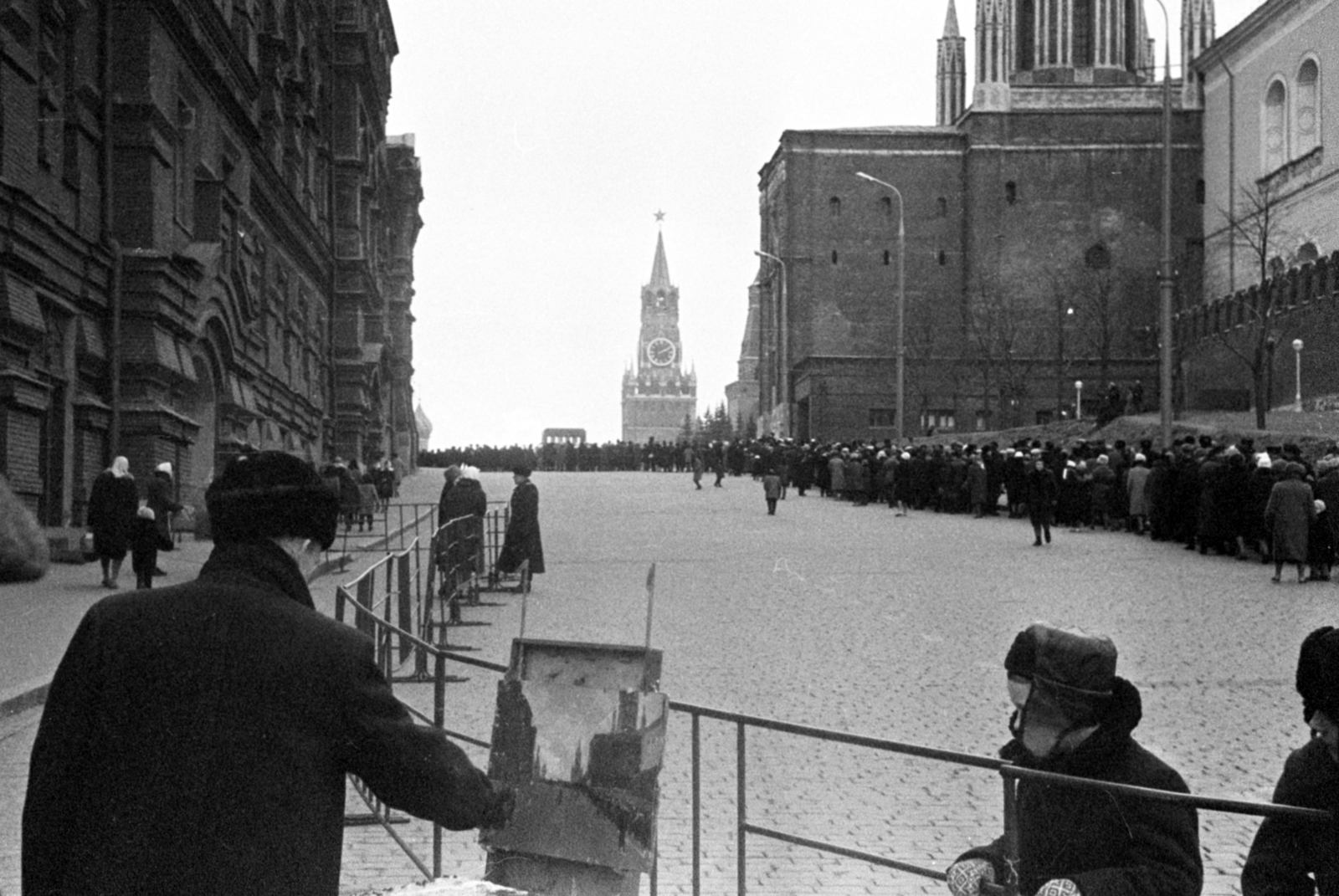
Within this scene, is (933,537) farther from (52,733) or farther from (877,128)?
(877,128)

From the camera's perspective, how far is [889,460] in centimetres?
4241

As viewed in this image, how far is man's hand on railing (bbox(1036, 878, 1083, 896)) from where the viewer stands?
3.78 metres

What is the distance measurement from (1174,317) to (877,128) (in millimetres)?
19675

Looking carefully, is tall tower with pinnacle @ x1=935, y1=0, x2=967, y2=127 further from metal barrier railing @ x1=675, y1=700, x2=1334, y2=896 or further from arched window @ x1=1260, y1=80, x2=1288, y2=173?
metal barrier railing @ x1=675, y1=700, x2=1334, y2=896

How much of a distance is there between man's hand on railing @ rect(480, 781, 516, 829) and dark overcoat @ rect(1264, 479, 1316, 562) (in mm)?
19326

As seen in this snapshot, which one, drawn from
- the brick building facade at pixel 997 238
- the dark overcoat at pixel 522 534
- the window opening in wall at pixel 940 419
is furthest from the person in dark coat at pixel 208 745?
the window opening in wall at pixel 940 419

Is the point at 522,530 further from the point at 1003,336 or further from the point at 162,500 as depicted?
the point at 1003,336

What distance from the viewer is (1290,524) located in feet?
71.4

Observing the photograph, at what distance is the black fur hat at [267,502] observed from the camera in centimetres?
369

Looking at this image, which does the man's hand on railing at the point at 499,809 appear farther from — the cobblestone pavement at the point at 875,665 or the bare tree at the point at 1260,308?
the bare tree at the point at 1260,308

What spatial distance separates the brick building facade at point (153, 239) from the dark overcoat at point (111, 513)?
1257 mm

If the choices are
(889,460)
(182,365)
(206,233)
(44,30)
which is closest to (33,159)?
(44,30)

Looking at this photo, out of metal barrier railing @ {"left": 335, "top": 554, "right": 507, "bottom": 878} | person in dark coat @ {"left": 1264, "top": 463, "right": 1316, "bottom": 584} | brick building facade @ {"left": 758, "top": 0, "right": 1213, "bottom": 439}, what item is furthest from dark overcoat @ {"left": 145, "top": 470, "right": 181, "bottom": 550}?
brick building facade @ {"left": 758, "top": 0, "right": 1213, "bottom": 439}

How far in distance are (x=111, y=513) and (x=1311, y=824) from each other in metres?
16.9
